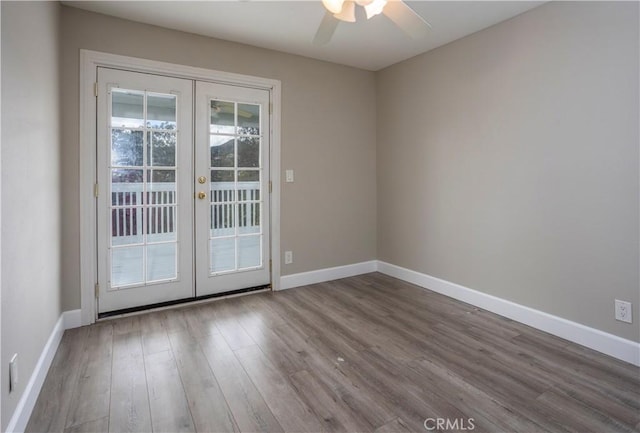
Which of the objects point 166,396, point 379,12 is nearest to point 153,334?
A: point 166,396

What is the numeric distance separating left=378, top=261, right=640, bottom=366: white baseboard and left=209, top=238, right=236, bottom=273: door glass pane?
1950mm

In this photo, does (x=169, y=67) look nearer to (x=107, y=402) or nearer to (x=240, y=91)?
(x=240, y=91)

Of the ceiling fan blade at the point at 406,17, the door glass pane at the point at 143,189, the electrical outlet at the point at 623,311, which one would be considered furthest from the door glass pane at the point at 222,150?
the electrical outlet at the point at 623,311

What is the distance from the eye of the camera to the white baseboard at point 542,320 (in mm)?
2303

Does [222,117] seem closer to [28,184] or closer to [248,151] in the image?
[248,151]

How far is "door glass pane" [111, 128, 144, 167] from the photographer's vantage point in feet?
9.54

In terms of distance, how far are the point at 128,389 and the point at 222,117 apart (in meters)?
2.37

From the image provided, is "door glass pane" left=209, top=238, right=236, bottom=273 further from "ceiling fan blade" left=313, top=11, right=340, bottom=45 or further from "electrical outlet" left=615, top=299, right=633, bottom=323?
"electrical outlet" left=615, top=299, right=633, bottom=323

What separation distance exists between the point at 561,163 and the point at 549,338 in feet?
4.23

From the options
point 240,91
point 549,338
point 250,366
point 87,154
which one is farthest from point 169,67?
point 549,338

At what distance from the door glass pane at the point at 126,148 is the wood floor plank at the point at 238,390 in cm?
159

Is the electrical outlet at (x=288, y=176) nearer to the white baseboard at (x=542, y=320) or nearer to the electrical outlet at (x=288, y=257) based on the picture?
the electrical outlet at (x=288, y=257)

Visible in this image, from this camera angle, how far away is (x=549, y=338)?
8.54ft

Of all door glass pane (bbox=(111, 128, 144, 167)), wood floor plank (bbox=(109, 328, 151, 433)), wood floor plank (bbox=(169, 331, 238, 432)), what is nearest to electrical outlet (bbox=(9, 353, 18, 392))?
wood floor plank (bbox=(109, 328, 151, 433))
